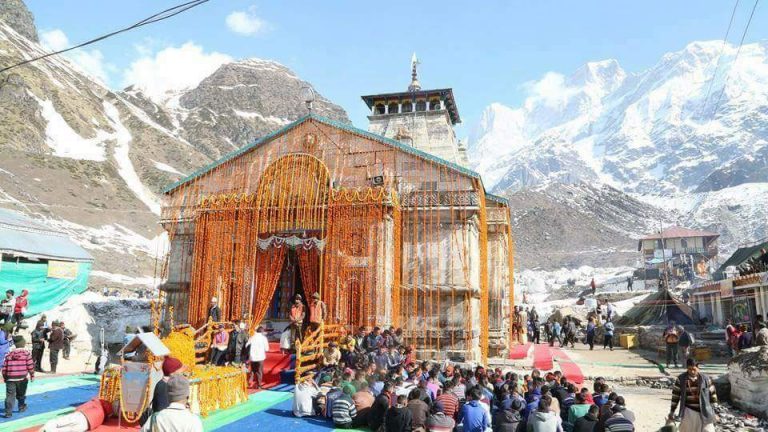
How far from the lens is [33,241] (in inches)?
981

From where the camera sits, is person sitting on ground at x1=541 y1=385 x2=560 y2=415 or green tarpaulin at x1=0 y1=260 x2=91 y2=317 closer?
person sitting on ground at x1=541 y1=385 x2=560 y2=415

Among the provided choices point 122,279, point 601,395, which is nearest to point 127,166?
point 122,279

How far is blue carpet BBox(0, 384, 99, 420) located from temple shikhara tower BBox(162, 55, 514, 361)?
5221 mm

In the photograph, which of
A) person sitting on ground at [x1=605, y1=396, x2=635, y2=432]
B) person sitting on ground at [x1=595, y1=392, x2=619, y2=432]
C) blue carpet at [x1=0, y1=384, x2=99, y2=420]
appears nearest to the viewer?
person sitting on ground at [x1=605, y1=396, x2=635, y2=432]

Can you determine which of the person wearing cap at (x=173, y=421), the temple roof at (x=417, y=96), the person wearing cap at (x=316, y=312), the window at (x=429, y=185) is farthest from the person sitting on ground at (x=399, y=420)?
the temple roof at (x=417, y=96)

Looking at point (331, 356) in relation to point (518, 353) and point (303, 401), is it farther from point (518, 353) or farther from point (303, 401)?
point (518, 353)

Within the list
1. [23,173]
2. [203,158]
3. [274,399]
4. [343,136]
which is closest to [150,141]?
[203,158]

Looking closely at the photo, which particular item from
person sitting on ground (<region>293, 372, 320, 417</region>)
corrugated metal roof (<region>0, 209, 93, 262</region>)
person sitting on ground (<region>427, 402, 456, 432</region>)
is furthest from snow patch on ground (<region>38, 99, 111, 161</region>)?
person sitting on ground (<region>427, 402, 456, 432</region>)

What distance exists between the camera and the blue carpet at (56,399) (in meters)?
10.8

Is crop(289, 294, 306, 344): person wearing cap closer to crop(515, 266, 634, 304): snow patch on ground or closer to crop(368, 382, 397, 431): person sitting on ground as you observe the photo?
crop(368, 382, 397, 431): person sitting on ground

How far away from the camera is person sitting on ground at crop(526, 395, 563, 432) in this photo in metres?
7.84

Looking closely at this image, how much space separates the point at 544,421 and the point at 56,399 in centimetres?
1087

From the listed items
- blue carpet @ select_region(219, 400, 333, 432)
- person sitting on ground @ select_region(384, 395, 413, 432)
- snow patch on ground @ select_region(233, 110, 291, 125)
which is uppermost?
snow patch on ground @ select_region(233, 110, 291, 125)

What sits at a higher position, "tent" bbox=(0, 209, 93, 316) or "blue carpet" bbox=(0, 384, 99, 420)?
"tent" bbox=(0, 209, 93, 316)
